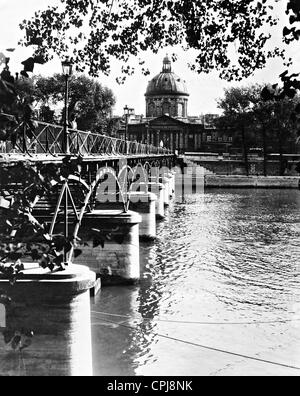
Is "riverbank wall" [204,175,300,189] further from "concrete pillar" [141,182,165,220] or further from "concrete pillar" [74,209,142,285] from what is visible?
"concrete pillar" [74,209,142,285]

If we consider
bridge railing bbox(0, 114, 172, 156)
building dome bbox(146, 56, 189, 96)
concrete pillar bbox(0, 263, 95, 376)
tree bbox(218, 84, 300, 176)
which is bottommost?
concrete pillar bbox(0, 263, 95, 376)

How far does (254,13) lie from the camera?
7051mm

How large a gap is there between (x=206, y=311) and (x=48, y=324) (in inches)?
339

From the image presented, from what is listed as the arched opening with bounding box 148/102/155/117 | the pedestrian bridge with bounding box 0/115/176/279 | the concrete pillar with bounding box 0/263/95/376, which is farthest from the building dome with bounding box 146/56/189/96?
the concrete pillar with bounding box 0/263/95/376

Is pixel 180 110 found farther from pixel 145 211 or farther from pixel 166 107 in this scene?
pixel 145 211

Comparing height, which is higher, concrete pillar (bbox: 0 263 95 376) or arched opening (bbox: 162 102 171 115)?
arched opening (bbox: 162 102 171 115)

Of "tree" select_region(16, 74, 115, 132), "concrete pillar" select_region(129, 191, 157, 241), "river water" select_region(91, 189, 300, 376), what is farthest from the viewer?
"tree" select_region(16, 74, 115, 132)

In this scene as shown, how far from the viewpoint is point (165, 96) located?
141375 mm

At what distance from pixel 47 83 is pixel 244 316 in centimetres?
6039

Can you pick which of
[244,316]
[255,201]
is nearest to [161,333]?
[244,316]

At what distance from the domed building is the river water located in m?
106

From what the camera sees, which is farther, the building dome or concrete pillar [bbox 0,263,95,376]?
the building dome

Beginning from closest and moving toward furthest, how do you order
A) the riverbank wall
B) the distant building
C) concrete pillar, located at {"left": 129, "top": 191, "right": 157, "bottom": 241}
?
concrete pillar, located at {"left": 129, "top": 191, "right": 157, "bottom": 241}
the riverbank wall
the distant building

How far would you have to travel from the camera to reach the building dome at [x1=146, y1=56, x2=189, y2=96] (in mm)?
141375
